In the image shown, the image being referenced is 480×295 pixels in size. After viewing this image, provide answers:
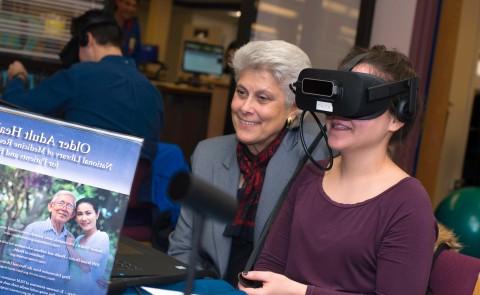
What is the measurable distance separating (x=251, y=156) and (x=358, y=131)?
60 cm

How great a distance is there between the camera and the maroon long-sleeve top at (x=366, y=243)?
1317mm

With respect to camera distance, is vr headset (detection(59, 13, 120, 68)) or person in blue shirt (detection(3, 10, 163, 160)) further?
vr headset (detection(59, 13, 120, 68))

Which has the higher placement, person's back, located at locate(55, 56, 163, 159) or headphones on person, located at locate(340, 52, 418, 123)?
headphones on person, located at locate(340, 52, 418, 123)

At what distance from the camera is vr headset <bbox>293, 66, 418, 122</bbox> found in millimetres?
1270

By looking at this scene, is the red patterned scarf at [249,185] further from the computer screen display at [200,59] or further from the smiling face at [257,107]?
the computer screen display at [200,59]

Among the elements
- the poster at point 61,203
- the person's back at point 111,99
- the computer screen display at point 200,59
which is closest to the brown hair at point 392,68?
the poster at point 61,203

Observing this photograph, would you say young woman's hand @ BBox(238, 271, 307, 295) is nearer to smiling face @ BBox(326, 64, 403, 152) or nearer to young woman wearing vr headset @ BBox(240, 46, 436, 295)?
young woman wearing vr headset @ BBox(240, 46, 436, 295)

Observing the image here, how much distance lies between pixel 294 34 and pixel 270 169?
2.19 metres

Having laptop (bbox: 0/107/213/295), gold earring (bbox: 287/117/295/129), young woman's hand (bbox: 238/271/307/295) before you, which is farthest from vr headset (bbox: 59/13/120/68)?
laptop (bbox: 0/107/213/295)

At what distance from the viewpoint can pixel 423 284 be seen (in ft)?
4.31

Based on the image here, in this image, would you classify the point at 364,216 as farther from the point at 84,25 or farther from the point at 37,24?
the point at 37,24

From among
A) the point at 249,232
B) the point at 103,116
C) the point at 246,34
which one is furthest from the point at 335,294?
the point at 246,34

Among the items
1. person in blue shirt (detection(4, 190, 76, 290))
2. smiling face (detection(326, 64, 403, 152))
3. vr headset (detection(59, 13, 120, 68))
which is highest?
vr headset (detection(59, 13, 120, 68))

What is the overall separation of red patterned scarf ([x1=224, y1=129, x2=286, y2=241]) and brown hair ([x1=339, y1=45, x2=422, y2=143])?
0.48 meters
